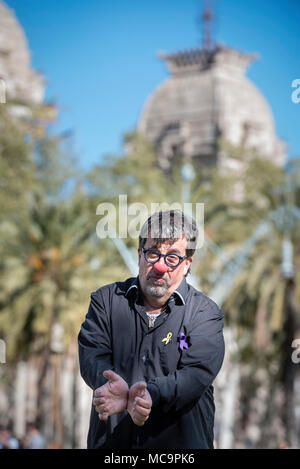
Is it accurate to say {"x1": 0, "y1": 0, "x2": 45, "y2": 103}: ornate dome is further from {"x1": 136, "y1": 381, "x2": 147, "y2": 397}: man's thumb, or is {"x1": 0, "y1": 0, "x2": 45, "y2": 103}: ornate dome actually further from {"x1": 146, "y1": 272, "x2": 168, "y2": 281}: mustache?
{"x1": 136, "y1": 381, "x2": 147, "y2": 397}: man's thumb

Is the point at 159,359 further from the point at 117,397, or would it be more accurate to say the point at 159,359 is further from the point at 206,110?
the point at 206,110

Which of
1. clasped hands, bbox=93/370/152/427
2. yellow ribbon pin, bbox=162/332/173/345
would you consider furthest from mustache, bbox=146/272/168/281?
clasped hands, bbox=93/370/152/427

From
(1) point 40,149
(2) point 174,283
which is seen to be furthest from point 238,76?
(2) point 174,283

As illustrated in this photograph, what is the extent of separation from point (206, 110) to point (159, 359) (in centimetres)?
4821

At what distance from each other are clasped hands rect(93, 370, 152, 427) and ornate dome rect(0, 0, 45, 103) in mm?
35413

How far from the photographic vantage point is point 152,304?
4102 mm

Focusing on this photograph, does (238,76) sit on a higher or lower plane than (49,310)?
higher

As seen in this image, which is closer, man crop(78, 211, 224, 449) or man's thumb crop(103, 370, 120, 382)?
man's thumb crop(103, 370, 120, 382)

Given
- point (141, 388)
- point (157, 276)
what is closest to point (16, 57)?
point (157, 276)

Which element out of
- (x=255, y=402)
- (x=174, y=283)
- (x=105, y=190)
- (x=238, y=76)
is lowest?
(x=255, y=402)

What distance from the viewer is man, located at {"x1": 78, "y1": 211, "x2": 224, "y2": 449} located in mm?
3871

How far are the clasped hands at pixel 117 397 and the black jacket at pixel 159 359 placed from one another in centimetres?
9
